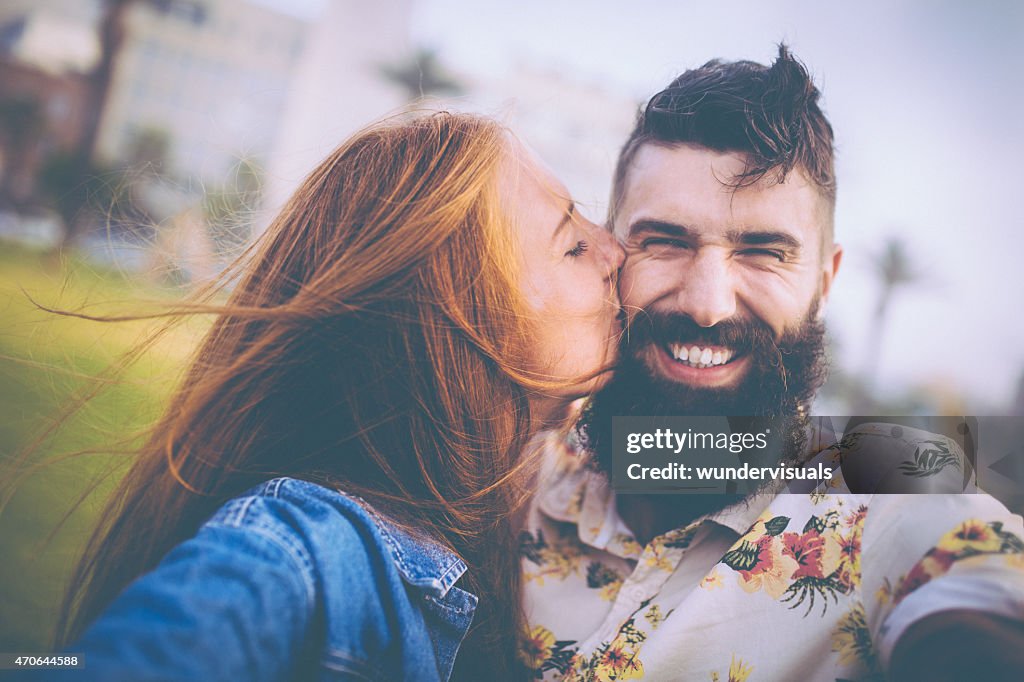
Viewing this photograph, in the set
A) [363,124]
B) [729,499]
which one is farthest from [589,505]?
[363,124]

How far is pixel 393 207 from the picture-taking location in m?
1.47

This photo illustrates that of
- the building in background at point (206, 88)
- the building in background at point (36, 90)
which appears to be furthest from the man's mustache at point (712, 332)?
the building in background at point (36, 90)

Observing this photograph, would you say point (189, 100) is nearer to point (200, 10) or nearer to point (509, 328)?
point (200, 10)

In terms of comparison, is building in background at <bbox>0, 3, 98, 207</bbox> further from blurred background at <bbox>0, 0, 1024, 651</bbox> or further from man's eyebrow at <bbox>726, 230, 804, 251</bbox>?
man's eyebrow at <bbox>726, 230, 804, 251</bbox>

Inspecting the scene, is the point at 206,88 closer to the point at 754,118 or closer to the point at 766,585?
the point at 754,118

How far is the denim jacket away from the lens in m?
0.96

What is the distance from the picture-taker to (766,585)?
142cm

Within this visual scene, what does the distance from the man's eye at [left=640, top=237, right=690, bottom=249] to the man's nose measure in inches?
1.7

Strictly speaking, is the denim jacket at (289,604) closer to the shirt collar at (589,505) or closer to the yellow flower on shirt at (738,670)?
the shirt collar at (589,505)

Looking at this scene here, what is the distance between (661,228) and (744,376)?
0.42 m

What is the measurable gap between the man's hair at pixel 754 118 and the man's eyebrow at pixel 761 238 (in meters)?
0.11

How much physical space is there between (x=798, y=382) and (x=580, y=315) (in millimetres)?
568

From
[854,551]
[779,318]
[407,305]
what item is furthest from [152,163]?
[854,551]

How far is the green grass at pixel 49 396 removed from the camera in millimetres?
1641
